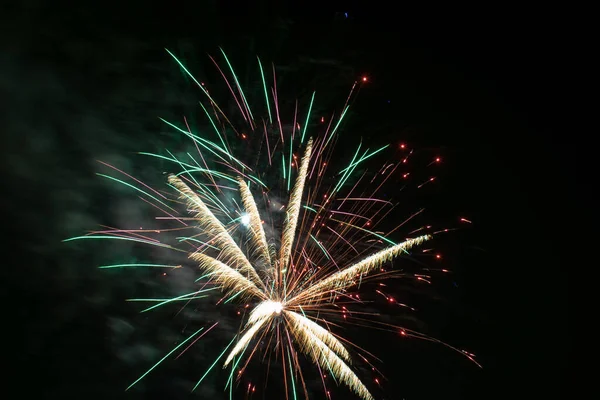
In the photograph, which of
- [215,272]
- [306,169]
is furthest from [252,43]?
[215,272]

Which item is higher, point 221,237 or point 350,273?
point 221,237

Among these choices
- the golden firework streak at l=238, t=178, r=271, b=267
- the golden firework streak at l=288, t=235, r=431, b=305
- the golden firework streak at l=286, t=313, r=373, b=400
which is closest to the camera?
the golden firework streak at l=288, t=235, r=431, b=305

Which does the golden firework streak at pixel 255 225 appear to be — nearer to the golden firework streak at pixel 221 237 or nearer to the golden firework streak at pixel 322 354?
the golden firework streak at pixel 221 237

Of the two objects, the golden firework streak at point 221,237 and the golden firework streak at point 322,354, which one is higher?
the golden firework streak at point 221,237

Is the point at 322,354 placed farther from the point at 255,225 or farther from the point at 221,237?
the point at 221,237

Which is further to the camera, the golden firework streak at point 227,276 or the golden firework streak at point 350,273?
the golden firework streak at point 227,276

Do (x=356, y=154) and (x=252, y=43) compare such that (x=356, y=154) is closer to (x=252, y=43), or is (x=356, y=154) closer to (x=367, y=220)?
(x=367, y=220)

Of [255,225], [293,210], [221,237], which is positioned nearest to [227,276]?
[221,237]

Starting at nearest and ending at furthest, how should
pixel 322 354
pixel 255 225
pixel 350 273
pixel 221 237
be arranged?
pixel 350 273 → pixel 255 225 → pixel 221 237 → pixel 322 354

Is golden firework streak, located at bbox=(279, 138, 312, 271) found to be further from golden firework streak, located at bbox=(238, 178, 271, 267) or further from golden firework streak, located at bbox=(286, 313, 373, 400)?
golden firework streak, located at bbox=(286, 313, 373, 400)

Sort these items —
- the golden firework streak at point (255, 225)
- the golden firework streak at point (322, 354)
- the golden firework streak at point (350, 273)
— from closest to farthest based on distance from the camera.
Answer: the golden firework streak at point (350, 273)
the golden firework streak at point (255, 225)
the golden firework streak at point (322, 354)

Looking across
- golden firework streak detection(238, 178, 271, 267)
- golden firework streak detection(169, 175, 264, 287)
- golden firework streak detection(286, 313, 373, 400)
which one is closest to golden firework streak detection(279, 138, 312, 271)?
golden firework streak detection(238, 178, 271, 267)

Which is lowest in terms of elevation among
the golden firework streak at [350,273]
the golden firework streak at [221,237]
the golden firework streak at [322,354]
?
the golden firework streak at [322,354]

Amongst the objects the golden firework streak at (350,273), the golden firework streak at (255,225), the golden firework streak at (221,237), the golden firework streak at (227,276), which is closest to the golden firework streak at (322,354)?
the golden firework streak at (350,273)
